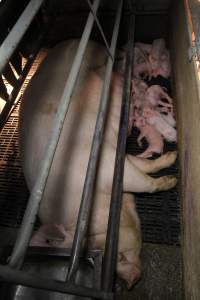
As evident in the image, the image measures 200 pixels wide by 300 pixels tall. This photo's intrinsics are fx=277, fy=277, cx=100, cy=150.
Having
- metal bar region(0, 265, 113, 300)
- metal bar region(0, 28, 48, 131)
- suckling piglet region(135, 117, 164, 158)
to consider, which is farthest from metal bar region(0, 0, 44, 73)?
suckling piglet region(135, 117, 164, 158)

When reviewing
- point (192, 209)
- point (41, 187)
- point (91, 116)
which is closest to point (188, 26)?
point (91, 116)

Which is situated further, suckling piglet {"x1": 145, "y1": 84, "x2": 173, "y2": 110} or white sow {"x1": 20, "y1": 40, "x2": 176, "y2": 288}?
suckling piglet {"x1": 145, "y1": 84, "x2": 173, "y2": 110}

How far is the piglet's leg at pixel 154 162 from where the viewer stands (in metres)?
2.51

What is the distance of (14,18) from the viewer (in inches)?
111

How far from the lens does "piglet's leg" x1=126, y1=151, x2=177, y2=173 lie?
251 cm

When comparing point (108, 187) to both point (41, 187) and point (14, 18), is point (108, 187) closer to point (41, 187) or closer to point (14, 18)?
point (41, 187)

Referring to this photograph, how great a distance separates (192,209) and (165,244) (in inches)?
27.0

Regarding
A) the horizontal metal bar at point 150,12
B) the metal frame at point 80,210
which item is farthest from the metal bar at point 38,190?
the horizontal metal bar at point 150,12

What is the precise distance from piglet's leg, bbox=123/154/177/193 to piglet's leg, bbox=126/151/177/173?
4.4 inches

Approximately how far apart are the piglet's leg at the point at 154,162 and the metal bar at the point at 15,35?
1.50 meters

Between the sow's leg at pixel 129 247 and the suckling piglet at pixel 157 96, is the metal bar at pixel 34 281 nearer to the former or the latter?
the sow's leg at pixel 129 247

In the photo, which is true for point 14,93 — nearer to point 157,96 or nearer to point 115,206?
point 115,206

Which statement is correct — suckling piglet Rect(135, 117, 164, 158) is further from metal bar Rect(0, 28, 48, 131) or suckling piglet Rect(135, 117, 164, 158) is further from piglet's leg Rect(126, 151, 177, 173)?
metal bar Rect(0, 28, 48, 131)

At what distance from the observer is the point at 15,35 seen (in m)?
1.07
